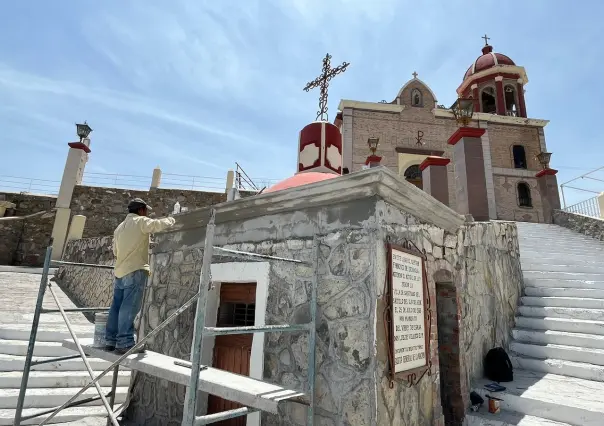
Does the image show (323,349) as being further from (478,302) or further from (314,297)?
(478,302)

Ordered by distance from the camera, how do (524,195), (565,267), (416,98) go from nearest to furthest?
(565,267) < (524,195) < (416,98)

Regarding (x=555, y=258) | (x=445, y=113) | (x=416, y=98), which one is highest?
(x=416, y=98)

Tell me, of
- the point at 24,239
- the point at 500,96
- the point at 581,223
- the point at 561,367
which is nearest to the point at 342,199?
the point at 561,367

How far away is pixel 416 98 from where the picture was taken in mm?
19891

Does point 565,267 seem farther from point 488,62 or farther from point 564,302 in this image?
point 488,62

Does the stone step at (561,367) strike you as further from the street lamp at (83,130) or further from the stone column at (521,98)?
the stone column at (521,98)

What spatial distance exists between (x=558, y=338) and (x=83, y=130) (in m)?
18.8

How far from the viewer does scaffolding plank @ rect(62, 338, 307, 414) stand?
2396 mm

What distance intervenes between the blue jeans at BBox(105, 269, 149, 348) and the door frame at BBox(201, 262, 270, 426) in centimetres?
89

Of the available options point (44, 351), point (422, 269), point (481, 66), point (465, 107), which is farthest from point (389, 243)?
point (481, 66)

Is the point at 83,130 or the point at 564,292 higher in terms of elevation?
the point at 83,130

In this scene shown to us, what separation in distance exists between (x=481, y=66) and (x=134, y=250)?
24604 millimetres

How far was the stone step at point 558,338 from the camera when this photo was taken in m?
5.18

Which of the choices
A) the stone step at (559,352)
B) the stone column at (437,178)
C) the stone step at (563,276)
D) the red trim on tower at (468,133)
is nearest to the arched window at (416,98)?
the red trim on tower at (468,133)
